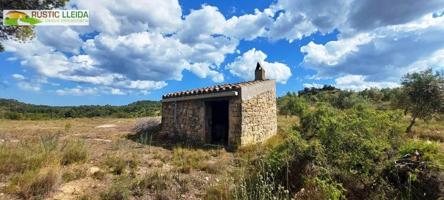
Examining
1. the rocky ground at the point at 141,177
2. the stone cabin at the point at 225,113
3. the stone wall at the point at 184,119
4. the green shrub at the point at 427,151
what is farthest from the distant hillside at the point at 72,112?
the green shrub at the point at 427,151

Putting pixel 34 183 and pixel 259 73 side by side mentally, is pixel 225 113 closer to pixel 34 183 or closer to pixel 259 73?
pixel 259 73

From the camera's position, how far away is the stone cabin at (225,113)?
11.2m

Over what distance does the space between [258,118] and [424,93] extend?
39.9 ft

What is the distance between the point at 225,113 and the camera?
51.0 feet

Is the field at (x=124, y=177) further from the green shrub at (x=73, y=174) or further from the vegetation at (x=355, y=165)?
the vegetation at (x=355, y=165)

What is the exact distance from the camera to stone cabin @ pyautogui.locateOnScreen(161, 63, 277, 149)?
1120 centimetres

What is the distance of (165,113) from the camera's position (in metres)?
15.1

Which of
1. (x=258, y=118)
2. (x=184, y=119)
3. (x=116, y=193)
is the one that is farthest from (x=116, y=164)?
(x=258, y=118)

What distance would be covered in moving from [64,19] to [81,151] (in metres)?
7.26

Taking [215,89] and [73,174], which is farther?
[215,89]

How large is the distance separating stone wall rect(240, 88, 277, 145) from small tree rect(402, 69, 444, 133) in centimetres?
948

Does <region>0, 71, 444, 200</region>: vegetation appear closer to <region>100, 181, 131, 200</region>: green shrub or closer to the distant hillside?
<region>100, 181, 131, 200</region>: green shrub

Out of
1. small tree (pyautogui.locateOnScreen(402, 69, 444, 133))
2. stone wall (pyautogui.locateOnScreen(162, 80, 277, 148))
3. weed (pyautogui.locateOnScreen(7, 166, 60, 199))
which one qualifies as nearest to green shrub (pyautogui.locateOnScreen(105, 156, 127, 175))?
weed (pyautogui.locateOnScreen(7, 166, 60, 199))

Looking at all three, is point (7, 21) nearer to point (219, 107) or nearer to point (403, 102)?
point (219, 107)
